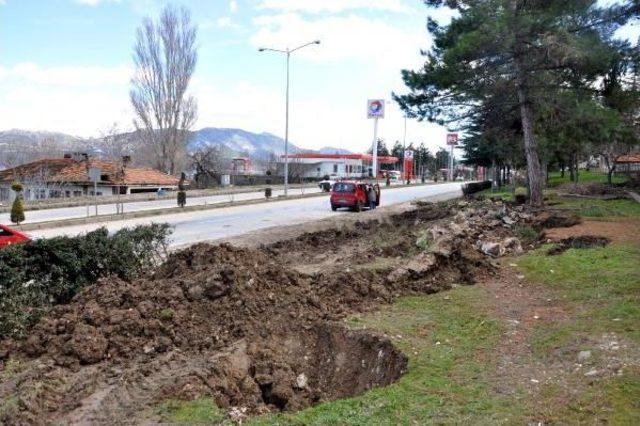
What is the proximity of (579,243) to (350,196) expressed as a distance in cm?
2196

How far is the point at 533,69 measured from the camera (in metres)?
24.4

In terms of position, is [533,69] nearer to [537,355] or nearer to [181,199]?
[537,355]

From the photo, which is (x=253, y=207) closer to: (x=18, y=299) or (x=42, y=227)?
(x=42, y=227)

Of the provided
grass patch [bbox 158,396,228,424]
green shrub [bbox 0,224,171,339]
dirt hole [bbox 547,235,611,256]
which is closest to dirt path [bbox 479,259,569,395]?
dirt hole [bbox 547,235,611,256]

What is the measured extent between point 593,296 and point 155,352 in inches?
242

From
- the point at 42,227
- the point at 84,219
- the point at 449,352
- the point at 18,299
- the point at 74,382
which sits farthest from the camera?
the point at 84,219

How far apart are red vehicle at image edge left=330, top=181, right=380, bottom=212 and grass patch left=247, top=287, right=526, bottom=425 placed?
26.8m

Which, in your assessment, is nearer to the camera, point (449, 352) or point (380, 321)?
point (449, 352)

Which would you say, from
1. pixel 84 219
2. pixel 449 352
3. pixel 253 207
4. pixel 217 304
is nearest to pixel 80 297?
pixel 217 304

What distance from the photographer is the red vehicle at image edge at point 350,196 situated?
117 feet

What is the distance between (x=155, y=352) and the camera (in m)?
6.92

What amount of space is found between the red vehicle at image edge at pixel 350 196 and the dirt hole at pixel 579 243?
21073 mm

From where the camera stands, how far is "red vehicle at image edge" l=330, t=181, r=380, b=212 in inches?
1404

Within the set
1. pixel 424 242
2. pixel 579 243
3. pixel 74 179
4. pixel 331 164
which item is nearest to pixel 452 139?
pixel 331 164
